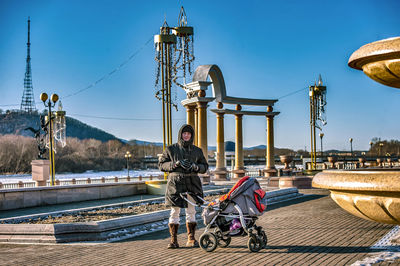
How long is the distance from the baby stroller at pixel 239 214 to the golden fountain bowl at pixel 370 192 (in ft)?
4.02

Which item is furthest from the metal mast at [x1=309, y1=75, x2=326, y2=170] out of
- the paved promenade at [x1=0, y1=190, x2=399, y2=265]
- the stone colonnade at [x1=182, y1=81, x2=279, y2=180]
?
the paved promenade at [x1=0, y1=190, x2=399, y2=265]

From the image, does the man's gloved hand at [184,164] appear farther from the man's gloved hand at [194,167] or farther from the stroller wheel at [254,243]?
the stroller wheel at [254,243]

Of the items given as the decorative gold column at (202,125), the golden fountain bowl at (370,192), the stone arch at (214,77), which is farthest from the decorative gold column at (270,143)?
A: the golden fountain bowl at (370,192)

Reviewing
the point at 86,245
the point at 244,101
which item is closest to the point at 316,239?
the point at 86,245

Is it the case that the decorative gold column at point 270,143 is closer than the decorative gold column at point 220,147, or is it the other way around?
the decorative gold column at point 220,147

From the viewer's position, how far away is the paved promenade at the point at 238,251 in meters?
6.29

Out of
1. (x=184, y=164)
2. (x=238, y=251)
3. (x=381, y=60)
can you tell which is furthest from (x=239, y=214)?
(x=381, y=60)

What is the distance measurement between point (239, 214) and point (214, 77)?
2201 centimetres

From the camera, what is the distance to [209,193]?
17.5 m

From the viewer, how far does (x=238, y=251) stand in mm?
6938

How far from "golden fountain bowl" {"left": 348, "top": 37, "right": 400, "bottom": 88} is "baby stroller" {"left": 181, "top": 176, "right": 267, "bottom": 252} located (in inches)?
91.2

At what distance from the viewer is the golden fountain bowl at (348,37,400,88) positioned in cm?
556

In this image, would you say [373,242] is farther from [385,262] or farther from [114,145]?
[114,145]

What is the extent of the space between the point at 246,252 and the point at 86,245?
286cm
